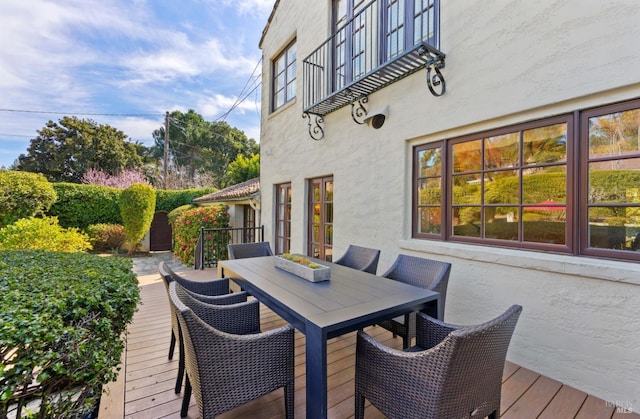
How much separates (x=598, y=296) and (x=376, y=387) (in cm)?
197

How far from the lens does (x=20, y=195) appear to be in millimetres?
7973

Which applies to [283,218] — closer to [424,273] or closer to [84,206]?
[424,273]

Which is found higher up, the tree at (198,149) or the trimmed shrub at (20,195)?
the tree at (198,149)

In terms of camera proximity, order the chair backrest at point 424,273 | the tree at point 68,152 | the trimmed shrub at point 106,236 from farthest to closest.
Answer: the tree at point 68,152, the trimmed shrub at point 106,236, the chair backrest at point 424,273

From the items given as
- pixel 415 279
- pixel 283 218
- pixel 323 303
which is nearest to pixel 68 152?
pixel 283 218

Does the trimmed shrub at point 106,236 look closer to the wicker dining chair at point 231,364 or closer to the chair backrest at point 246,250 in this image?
the chair backrest at point 246,250

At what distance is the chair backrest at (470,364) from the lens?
1.26m

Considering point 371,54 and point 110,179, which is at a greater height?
point 371,54

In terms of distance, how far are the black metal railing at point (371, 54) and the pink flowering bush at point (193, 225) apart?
14.5ft

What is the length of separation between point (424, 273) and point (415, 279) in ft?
0.38

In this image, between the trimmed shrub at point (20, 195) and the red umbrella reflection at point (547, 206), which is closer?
the red umbrella reflection at point (547, 206)

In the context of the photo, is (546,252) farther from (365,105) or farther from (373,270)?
(365,105)

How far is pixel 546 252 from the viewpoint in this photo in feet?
8.08

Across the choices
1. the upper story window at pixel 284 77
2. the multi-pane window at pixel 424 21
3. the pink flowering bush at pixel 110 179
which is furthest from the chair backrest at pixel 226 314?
the pink flowering bush at pixel 110 179
